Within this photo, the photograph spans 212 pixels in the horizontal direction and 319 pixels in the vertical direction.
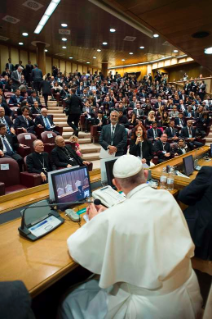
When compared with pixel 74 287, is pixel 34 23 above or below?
above

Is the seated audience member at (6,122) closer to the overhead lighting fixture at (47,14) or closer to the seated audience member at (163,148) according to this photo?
the seated audience member at (163,148)

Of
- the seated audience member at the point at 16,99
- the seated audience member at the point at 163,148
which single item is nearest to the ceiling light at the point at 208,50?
the seated audience member at the point at 163,148

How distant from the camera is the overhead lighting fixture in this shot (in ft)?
24.5

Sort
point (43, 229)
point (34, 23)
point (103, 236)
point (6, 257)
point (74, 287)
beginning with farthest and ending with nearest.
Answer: point (34, 23) → point (43, 229) → point (74, 287) → point (6, 257) → point (103, 236)

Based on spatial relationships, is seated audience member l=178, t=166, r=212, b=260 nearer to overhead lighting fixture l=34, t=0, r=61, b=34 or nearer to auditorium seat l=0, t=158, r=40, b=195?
auditorium seat l=0, t=158, r=40, b=195

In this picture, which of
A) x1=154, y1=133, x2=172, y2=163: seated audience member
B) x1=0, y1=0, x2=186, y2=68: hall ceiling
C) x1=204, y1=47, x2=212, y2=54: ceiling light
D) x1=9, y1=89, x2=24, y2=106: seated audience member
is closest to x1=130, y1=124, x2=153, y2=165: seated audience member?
x1=154, y1=133, x2=172, y2=163: seated audience member

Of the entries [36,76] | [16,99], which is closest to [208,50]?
[16,99]

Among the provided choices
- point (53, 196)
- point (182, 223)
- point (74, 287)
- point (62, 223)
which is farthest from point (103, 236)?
point (53, 196)

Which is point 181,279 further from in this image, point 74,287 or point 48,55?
point 48,55

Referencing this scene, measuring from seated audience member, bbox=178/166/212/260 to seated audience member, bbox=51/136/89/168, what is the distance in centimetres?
225

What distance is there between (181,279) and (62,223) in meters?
0.92

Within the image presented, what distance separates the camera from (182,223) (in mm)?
1121

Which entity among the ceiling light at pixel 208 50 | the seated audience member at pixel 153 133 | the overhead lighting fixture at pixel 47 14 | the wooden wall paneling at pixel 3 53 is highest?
the wooden wall paneling at pixel 3 53

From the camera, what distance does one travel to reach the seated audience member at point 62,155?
375cm
